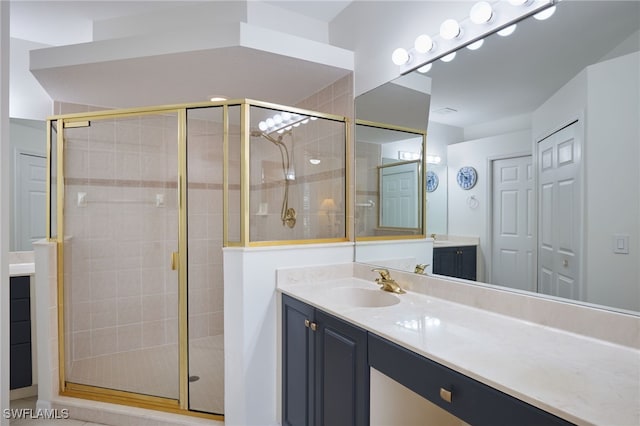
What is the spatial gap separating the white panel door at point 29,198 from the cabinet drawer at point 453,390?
2.78 metres

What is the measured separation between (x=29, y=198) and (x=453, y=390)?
3.19m

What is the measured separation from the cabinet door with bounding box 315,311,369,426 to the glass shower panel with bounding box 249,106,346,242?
0.74m

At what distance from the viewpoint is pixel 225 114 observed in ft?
7.01

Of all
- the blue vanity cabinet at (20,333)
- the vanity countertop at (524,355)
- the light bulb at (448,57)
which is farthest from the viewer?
the blue vanity cabinet at (20,333)

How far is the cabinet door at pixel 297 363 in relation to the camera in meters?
1.77

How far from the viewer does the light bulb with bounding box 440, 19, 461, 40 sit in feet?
5.61

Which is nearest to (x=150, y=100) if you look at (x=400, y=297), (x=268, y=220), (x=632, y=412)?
(x=268, y=220)

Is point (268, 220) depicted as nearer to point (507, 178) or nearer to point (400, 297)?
point (400, 297)

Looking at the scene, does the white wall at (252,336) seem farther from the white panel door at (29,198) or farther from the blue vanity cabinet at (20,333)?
the white panel door at (29,198)

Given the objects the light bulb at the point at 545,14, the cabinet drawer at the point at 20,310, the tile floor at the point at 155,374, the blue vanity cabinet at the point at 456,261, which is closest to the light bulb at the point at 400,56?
the light bulb at the point at 545,14

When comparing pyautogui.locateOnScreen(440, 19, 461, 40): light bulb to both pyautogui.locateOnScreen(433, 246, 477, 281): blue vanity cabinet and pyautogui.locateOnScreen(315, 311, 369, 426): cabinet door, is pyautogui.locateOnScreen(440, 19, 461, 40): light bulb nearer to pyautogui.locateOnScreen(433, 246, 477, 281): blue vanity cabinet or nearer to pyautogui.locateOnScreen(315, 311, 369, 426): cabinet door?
pyautogui.locateOnScreen(433, 246, 477, 281): blue vanity cabinet

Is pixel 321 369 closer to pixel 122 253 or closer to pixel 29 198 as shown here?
pixel 122 253

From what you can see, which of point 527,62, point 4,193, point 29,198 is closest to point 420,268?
point 527,62

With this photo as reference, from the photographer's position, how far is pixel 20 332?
240 cm
